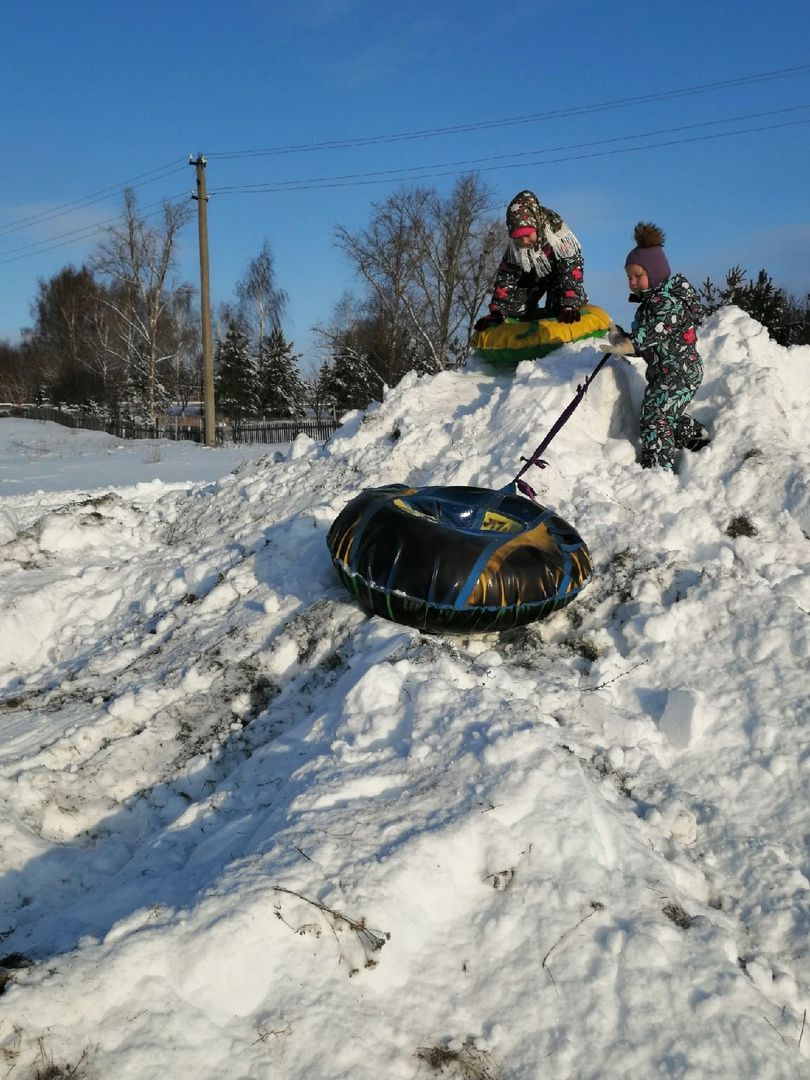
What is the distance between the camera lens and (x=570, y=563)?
367cm

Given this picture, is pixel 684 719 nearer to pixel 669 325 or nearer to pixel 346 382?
pixel 669 325

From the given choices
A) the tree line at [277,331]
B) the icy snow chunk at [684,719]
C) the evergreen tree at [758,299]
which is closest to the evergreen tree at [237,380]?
the tree line at [277,331]

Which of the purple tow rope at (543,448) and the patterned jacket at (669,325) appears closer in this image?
the purple tow rope at (543,448)

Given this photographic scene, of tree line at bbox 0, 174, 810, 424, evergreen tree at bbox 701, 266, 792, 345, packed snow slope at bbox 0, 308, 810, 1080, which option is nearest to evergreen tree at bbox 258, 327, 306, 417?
tree line at bbox 0, 174, 810, 424

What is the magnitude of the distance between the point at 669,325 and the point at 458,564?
248 centimetres

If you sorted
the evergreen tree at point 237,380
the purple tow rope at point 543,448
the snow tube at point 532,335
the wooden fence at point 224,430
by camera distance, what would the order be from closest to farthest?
the purple tow rope at point 543,448
the snow tube at point 532,335
the wooden fence at point 224,430
the evergreen tree at point 237,380

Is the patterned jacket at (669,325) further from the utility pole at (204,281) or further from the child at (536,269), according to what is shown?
the utility pole at (204,281)

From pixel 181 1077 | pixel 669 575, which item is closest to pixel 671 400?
pixel 669 575

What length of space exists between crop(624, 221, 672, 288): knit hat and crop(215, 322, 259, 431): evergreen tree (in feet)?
95.6

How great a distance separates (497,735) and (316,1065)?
116cm

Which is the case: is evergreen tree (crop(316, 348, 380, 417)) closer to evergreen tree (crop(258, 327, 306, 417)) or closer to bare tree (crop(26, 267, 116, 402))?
evergreen tree (crop(258, 327, 306, 417))

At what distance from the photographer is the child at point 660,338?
474cm

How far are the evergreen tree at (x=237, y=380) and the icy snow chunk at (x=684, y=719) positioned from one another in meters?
31.1

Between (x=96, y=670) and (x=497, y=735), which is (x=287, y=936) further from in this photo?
(x=96, y=670)
